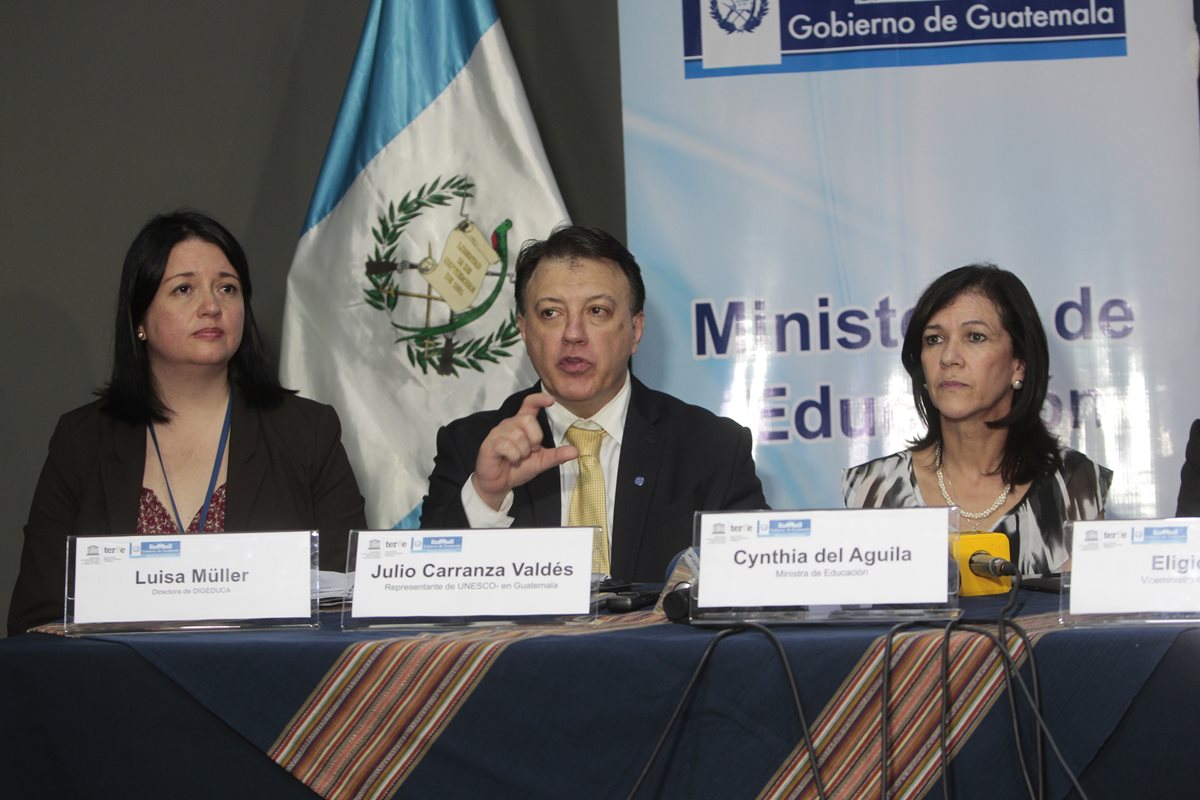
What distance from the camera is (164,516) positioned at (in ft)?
7.84

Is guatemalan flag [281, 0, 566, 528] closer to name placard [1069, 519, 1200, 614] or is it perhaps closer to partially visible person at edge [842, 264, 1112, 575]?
partially visible person at edge [842, 264, 1112, 575]

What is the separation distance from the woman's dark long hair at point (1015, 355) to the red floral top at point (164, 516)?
141 cm


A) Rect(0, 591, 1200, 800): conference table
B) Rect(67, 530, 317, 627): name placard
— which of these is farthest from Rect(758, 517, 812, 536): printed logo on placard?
Rect(67, 530, 317, 627): name placard

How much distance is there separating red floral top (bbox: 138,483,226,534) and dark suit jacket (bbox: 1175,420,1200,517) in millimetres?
1734

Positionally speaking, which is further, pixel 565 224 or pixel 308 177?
pixel 308 177

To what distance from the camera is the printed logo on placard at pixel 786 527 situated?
1.31 metres

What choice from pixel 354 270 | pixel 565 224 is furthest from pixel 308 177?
pixel 565 224

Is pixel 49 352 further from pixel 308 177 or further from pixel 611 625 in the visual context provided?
pixel 611 625

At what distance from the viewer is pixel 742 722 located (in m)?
1.18

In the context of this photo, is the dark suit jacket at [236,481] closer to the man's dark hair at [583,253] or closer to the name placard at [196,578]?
the man's dark hair at [583,253]

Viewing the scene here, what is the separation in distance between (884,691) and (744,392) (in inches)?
73.4

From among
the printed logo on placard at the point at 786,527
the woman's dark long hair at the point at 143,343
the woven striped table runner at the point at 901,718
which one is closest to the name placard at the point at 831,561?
the printed logo on placard at the point at 786,527

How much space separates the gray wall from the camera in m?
3.39

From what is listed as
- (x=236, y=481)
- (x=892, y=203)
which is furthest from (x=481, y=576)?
(x=892, y=203)
